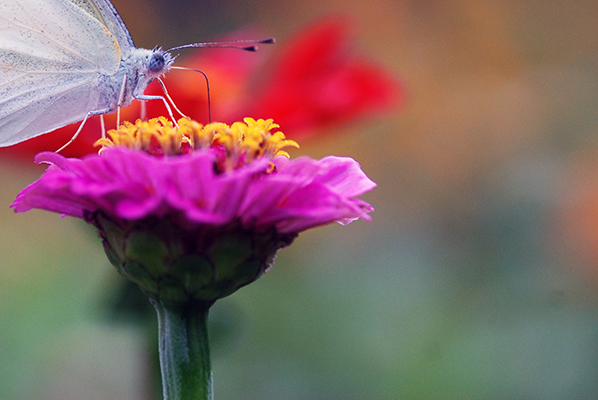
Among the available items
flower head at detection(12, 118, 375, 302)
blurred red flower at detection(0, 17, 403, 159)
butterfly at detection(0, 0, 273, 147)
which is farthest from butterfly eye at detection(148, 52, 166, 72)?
flower head at detection(12, 118, 375, 302)

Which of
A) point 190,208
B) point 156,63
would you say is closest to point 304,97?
point 156,63

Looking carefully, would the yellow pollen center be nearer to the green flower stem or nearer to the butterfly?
the green flower stem

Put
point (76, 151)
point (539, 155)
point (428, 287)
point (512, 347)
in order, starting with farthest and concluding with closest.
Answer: point (539, 155)
point (428, 287)
point (512, 347)
point (76, 151)

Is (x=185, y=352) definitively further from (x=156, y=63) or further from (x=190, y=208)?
(x=156, y=63)

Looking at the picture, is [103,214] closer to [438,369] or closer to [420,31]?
[438,369]

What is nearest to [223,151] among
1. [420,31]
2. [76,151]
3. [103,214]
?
[103,214]

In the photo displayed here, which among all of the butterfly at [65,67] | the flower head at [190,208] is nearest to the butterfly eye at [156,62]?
the butterfly at [65,67]
